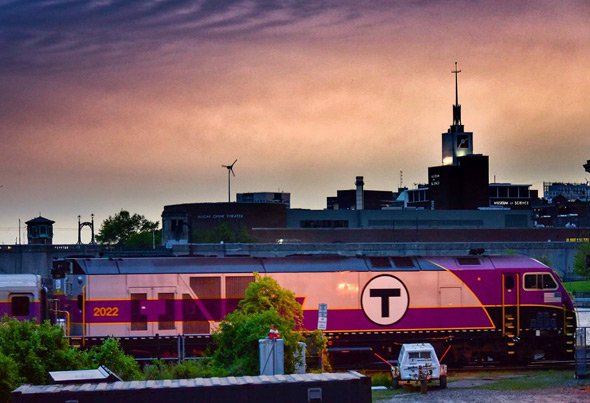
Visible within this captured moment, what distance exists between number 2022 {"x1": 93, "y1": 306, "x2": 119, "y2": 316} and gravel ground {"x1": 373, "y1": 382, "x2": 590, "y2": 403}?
12.4 meters

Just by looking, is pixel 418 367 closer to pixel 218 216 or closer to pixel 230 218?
pixel 230 218

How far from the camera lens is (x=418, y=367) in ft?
119

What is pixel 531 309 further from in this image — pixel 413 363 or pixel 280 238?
pixel 280 238

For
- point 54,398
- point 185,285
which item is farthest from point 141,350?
point 54,398

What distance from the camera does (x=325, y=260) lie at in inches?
1706

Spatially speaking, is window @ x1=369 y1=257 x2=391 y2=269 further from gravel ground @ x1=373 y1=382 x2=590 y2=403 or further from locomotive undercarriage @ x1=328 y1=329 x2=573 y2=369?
gravel ground @ x1=373 y1=382 x2=590 y2=403

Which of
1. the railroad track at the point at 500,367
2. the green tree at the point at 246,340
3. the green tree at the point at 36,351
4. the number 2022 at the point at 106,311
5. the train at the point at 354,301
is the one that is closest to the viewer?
the green tree at the point at 36,351

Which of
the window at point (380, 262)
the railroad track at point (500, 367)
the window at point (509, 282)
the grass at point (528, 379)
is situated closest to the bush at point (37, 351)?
the grass at point (528, 379)

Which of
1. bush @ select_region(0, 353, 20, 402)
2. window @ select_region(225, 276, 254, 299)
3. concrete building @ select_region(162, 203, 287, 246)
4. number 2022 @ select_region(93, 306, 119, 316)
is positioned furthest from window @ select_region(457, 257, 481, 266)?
concrete building @ select_region(162, 203, 287, 246)

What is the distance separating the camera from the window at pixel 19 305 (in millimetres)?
43406

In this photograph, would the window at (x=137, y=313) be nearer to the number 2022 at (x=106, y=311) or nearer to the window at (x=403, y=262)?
the number 2022 at (x=106, y=311)

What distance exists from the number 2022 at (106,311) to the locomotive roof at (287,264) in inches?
57.6

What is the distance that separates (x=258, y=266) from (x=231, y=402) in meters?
20.5

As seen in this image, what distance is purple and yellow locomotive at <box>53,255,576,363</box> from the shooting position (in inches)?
1628
